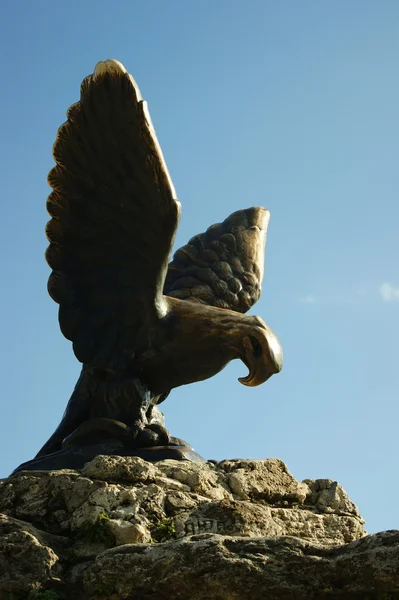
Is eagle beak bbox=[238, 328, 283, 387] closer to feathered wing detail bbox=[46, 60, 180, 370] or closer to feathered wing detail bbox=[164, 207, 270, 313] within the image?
feathered wing detail bbox=[46, 60, 180, 370]

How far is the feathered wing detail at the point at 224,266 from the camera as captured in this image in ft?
27.4

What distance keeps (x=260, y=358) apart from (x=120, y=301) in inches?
36.5

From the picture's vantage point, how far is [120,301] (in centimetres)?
726

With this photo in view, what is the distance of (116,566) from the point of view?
5.01 m

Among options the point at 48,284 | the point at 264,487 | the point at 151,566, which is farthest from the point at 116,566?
the point at 48,284

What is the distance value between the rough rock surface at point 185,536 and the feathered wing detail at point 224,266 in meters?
1.88

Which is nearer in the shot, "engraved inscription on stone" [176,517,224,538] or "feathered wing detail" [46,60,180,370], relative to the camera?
"engraved inscription on stone" [176,517,224,538]

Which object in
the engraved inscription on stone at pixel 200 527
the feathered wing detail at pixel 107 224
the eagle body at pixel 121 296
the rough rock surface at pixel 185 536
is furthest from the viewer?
the eagle body at pixel 121 296

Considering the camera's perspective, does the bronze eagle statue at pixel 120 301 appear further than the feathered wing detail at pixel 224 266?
No

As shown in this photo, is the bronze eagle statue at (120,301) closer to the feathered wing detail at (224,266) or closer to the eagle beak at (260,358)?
the eagle beak at (260,358)

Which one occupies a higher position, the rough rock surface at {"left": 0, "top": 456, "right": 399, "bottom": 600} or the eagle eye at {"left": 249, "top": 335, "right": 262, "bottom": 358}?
the eagle eye at {"left": 249, "top": 335, "right": 262, "bottom": 358}

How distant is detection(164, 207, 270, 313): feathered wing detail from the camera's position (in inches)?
329

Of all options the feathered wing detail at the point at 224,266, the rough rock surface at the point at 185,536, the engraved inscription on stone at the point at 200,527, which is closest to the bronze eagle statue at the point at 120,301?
the rough rock surface at the point at 185,536

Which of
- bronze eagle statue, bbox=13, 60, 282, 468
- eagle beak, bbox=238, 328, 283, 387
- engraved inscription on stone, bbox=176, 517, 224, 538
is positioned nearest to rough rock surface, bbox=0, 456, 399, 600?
engraved inscription on stone, bbox=176, 517, 224, 538
